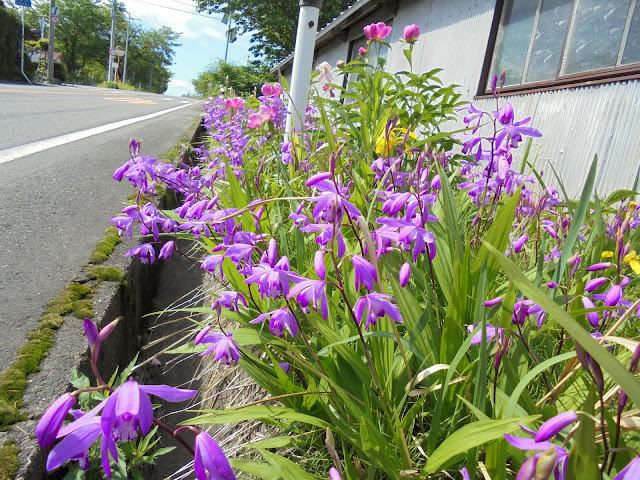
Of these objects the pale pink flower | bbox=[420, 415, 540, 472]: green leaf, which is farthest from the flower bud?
the pale pink flower

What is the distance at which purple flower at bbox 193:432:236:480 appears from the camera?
0.53 metres

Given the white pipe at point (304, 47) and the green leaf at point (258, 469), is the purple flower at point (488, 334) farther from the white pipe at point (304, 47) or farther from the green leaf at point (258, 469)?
the white pipe at point (304, 47)

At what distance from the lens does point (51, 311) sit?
1.37m

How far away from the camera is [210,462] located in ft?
1.76

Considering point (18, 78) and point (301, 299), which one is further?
point (18, 78)

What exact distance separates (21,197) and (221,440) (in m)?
2.10

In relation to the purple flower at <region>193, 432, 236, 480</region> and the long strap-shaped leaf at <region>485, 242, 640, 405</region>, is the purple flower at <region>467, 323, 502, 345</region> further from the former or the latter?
the purple flower at <region>193, 432, 236, 480</region>

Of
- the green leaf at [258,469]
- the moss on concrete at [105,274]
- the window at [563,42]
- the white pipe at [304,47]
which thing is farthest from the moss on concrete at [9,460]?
the window at [563,42]

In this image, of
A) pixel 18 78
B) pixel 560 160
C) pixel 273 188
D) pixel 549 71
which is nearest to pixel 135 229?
pixel 273 188

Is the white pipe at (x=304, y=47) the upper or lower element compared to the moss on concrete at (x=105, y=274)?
upper

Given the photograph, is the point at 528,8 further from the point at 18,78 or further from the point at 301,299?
the point at 18,78

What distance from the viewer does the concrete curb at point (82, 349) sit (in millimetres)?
906

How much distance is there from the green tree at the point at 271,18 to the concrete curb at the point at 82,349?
23249 mm

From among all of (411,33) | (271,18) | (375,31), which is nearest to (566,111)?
(411,33)
